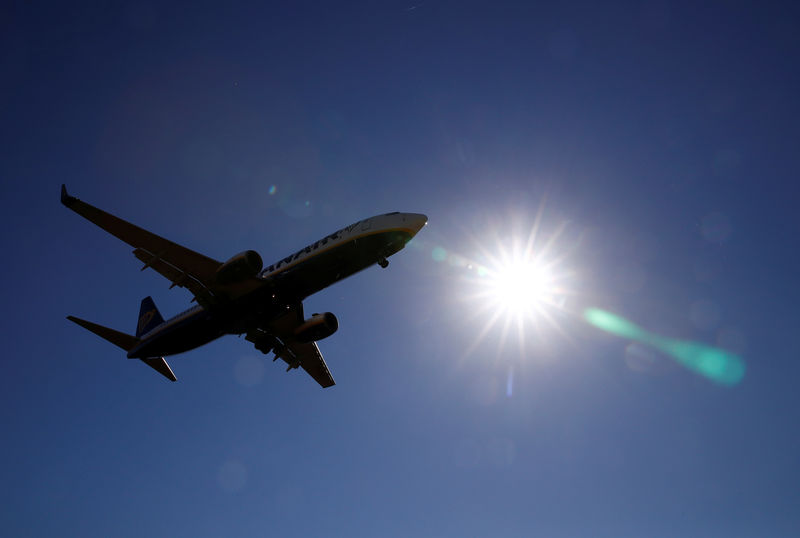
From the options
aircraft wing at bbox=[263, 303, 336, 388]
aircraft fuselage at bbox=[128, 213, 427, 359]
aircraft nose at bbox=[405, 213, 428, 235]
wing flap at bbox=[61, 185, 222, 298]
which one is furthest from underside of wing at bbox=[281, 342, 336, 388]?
aircraft nose at bbox=[405, 213, 428, 235]

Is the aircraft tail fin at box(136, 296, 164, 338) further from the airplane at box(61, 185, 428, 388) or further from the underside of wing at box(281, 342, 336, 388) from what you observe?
the underside of wing at box(281, 342, 336, 388)

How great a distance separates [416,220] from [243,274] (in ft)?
35.1

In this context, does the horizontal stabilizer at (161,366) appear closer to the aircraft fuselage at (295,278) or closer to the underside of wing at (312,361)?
the aircraft fuselage at (295,278)

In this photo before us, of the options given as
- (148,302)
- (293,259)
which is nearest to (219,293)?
(293,259)

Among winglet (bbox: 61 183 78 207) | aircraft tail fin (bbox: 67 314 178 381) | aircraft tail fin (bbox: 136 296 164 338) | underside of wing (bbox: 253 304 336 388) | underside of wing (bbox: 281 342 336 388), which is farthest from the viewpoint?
underside of wing (bbox: 281 342 336 388)

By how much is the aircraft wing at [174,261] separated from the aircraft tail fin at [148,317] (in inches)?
421

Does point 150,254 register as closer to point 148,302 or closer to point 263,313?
point 263,313

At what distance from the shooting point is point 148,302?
41.3 m

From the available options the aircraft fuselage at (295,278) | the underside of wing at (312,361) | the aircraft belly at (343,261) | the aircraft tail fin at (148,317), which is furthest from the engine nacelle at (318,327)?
the aircraft tail fin at (148,317)

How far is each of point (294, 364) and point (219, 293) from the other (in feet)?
40.7

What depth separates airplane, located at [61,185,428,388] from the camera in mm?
27594

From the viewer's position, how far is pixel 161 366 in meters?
37.9

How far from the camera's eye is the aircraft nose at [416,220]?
2741 cm

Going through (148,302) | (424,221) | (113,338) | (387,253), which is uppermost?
(424,221)
